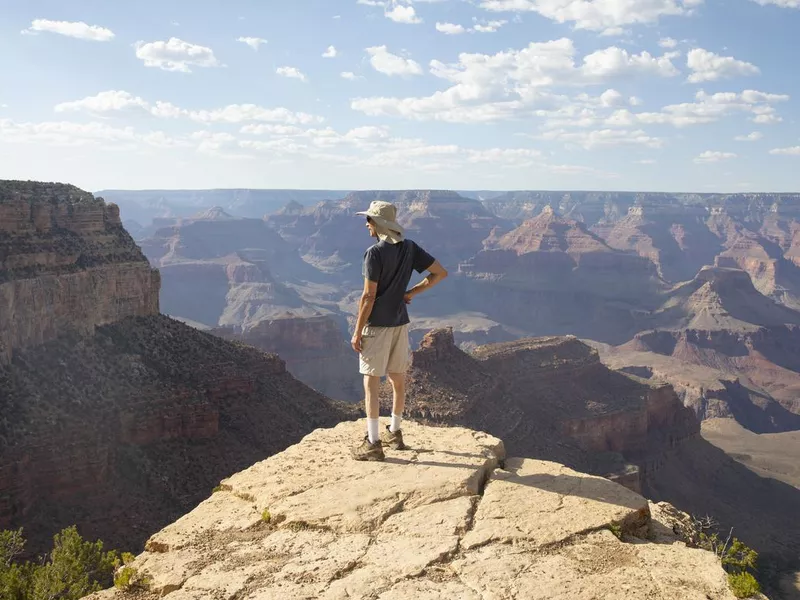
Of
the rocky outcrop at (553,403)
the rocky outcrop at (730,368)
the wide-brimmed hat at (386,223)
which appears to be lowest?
the rocky outcrop at (730,368)

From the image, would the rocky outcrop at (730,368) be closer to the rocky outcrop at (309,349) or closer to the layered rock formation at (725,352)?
the layered rock formation at (725,352)

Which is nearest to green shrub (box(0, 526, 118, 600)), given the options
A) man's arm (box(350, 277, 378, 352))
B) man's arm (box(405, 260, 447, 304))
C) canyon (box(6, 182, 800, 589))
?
man's arm (box(350, 277, 378, 352))

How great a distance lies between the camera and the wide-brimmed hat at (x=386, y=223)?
372 inches

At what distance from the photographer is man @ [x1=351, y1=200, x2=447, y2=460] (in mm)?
9438

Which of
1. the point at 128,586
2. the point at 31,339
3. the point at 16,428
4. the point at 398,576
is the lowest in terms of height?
the point at 16,428

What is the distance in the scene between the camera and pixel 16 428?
2620 cm

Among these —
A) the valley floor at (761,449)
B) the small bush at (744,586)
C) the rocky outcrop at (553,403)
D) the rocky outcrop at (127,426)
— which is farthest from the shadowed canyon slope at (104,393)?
the valley floor at (761,449)

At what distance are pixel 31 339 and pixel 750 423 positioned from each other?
277ft

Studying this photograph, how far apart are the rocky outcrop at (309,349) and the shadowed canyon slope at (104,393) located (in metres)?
46.6

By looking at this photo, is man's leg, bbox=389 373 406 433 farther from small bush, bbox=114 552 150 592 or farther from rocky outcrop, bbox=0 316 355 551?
rocky outcrop, bbox=0 316 355 551

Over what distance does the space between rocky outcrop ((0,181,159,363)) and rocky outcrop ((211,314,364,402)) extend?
49167 mm

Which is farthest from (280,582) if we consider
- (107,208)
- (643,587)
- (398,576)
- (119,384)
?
(107,208)

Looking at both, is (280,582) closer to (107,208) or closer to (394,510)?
(394,510)

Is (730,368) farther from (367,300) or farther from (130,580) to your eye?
(130,580)
